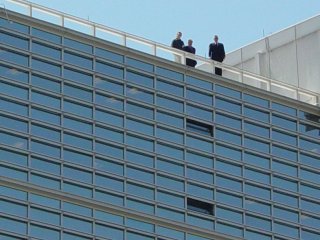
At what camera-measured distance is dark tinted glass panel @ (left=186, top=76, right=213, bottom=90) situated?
120 meters

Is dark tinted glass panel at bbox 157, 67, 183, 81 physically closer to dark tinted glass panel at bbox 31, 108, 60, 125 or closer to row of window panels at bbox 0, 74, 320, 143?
row of window panels at bbox 0, 74, 320, 143

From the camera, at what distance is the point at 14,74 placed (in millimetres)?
113750

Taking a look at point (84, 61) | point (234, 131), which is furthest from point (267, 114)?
point (84, 61)

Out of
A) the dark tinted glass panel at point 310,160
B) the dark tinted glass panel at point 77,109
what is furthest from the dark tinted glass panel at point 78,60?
the dark tinted glass panel at point 310,160

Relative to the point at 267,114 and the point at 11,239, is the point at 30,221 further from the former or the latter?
the point at 267,114

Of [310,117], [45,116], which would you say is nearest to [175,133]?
[45,116]

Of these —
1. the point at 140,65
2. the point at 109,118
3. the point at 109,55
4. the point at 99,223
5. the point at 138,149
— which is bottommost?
the point at 99,223

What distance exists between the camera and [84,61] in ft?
383

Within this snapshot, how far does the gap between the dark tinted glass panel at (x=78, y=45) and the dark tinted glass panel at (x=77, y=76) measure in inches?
41.6

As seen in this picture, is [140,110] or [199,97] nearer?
[140,110]

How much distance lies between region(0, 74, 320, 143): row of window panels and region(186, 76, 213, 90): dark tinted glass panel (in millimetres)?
1039

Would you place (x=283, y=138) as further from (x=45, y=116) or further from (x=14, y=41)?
(x=14, y=41)

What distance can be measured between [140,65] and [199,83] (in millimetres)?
3371

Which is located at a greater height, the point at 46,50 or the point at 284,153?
the point at 284,153
